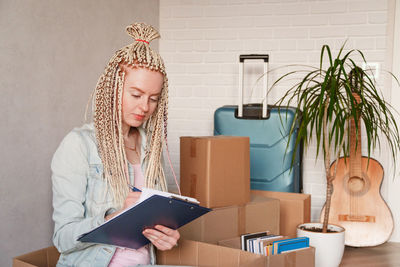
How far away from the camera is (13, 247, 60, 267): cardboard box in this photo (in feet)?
4.83

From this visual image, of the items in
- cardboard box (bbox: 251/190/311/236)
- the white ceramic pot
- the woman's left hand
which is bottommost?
the white ceramic pot

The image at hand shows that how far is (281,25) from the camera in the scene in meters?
3.56

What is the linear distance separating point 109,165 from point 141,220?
0.27 metres

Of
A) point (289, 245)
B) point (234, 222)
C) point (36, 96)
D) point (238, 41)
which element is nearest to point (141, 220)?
point (289, 245)

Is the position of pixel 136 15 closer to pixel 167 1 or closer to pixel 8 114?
pixel 167 1

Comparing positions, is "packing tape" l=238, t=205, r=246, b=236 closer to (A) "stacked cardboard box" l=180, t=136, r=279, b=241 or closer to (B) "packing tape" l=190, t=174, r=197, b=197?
(A) "stacked cardboard box" l=180, t=136, r=279, b=241

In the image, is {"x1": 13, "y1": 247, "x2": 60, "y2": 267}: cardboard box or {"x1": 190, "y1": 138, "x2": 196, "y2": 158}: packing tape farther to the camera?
{"x1": 190, "y1": 138, "x2": 196, "y2": 158}: packing tape

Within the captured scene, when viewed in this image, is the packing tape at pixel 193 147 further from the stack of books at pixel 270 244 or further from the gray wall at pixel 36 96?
the gray wall at pixel 36 96

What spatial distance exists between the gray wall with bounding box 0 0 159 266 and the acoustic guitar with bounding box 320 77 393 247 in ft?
5.77

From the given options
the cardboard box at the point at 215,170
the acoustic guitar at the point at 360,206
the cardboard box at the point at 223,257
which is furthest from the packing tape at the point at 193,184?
the acoustic guitar at the point at 360,206

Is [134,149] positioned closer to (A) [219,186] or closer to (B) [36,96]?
(A) [219,186]

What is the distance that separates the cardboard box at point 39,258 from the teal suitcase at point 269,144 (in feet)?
5.34

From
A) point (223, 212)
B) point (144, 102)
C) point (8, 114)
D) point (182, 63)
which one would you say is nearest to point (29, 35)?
point (8, 114)

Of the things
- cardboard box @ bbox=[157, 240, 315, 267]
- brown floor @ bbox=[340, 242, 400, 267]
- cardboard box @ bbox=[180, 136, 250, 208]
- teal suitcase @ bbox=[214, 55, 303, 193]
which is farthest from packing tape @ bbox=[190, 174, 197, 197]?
brown floor @ bbox=[340, 242, 400, 267]
